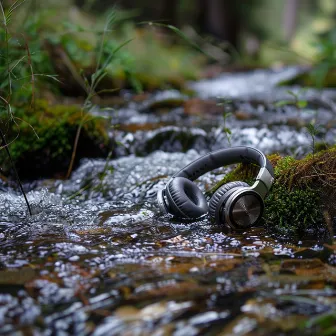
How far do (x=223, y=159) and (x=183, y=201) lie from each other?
0.38 metres

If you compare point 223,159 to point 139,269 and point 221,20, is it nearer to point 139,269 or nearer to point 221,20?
point 139,269

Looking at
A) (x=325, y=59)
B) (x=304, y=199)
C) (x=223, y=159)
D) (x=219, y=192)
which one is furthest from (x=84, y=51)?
(x=304, y=199)

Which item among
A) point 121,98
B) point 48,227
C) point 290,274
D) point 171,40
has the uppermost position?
point 171,40

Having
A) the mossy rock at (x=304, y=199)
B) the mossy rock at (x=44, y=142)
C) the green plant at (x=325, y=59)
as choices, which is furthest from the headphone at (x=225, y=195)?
the green plant at (x=325, y=59)

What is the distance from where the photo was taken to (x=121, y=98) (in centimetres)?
745

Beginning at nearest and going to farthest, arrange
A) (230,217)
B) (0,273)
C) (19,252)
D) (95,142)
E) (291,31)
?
(0,273) < (19,252) < (230,217) < (95,142) < (291,31)

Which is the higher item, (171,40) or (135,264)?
(171,40)

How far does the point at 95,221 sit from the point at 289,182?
3.68 ft

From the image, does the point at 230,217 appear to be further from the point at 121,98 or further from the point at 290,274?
the point at 121,98

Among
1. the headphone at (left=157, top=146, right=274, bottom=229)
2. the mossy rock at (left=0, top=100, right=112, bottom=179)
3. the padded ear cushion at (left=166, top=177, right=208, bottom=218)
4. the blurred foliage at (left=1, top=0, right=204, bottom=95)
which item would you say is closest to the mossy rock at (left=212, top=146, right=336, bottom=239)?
the headphone at (left=157, top=146, right=274, bottom=229)

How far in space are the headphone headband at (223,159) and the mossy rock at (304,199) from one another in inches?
7.5

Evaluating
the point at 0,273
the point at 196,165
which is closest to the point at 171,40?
the point at 196,165

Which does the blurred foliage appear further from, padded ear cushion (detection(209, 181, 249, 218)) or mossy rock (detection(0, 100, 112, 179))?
padded ear cushion (detection(209, 181, 249, 218))

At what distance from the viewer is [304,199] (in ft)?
8.17
